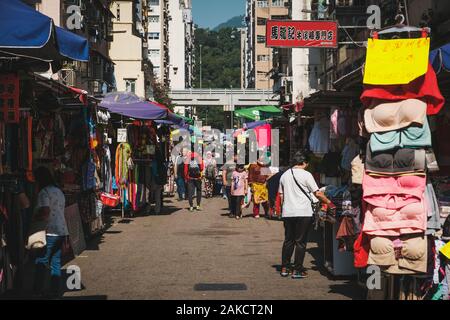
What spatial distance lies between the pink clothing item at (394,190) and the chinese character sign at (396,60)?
1.07m

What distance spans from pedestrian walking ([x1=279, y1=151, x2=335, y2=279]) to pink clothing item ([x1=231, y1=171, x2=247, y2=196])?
920 centimetres

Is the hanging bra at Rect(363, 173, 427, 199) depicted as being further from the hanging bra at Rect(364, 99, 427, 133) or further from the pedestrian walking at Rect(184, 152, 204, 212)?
the pedestrian walking at Rect(184, 152, 204, 212)

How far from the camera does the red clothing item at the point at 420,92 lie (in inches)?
293

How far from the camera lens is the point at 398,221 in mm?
7391

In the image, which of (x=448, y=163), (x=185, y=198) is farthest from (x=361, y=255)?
(x=185, y=198)


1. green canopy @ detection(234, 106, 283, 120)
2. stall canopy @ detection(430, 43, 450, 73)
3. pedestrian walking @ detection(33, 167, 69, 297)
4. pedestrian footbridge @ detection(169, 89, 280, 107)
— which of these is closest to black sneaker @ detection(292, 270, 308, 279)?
pedestrian walking @ detection(33, 167, 69, 297)

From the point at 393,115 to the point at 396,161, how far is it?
51cm

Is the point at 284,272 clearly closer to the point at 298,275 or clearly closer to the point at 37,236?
the point at 298,275

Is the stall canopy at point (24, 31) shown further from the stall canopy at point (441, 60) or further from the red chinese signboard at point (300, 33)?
the red chinese signboard at point (300, 33)

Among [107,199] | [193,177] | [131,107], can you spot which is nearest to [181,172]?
[193,177]

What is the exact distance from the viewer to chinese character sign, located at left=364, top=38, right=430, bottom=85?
741 cm

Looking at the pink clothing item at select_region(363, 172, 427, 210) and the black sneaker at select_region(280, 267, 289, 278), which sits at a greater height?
the pink clothing item at select_region(363, 172, 427, 210)

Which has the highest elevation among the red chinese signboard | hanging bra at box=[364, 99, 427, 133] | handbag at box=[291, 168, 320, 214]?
the red chinese signboard

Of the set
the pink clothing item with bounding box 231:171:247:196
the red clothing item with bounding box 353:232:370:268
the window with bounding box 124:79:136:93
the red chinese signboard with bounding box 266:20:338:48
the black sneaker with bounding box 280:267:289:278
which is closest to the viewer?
the red clothing item with bounding box 353:232:370:268
